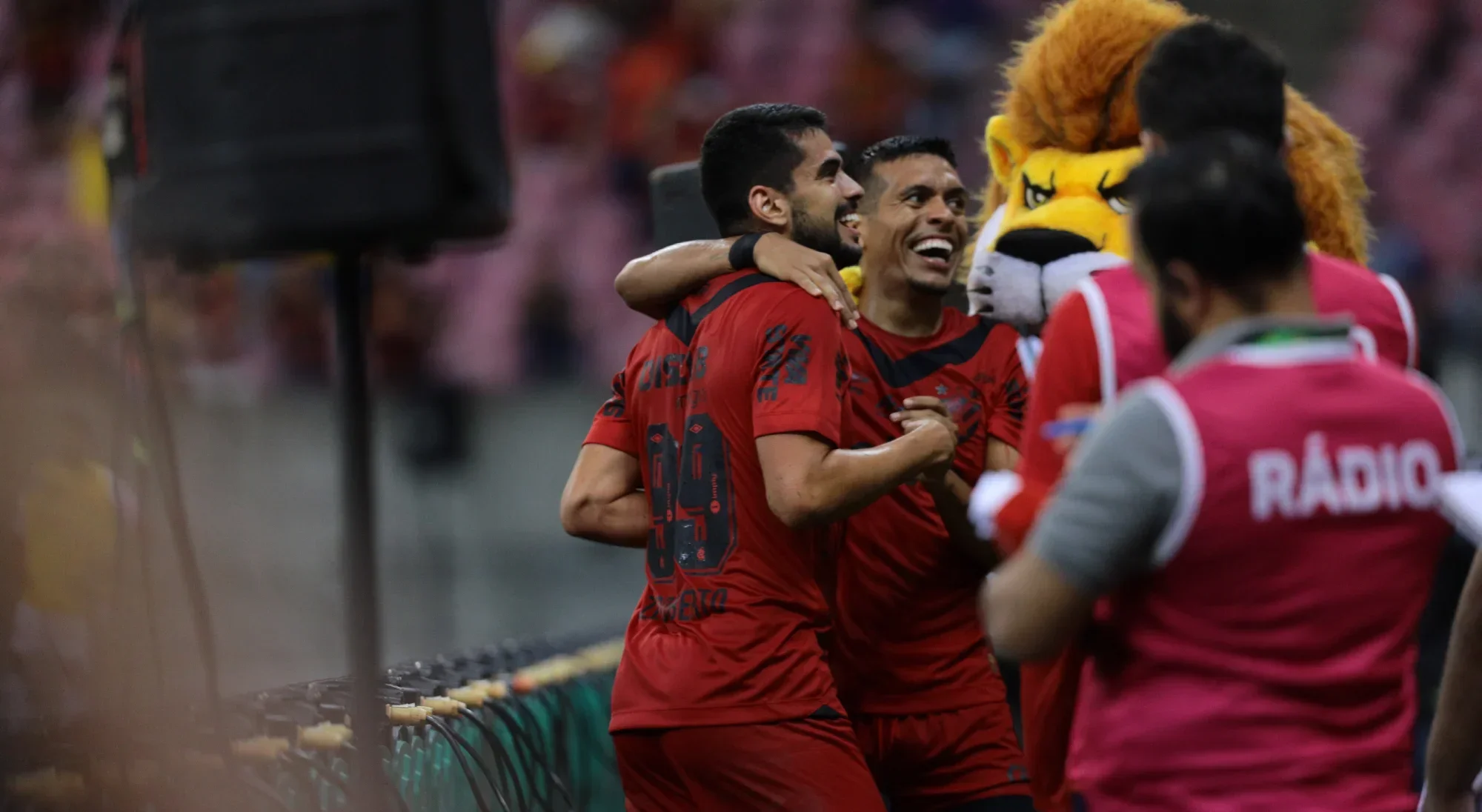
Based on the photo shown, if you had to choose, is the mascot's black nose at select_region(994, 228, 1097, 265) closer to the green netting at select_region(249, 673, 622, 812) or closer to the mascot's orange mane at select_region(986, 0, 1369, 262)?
the mascot's orange mane at select_region(986, 0, 1369, 262)

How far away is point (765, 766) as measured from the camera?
3029mm

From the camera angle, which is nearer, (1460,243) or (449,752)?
(449,752)

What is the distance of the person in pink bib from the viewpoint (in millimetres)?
1971

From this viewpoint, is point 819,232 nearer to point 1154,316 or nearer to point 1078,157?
point 1078,157

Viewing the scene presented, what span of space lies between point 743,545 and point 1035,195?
101cm

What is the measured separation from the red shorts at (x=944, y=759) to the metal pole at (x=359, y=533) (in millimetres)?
1309

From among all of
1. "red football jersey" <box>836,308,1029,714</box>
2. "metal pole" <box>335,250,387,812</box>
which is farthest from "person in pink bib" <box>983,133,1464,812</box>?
"red football jersey" <box>836,308,1029,714</box>

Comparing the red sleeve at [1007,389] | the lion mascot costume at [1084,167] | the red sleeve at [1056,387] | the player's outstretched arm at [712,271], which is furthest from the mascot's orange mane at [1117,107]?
the red sleeve at [1056,387]

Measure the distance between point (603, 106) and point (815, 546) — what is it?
7315 mm

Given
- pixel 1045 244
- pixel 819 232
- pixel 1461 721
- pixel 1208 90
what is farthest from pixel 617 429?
pixel 1461 721

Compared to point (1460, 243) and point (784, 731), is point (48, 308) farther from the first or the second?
point (1460, 243)

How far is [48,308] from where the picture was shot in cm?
313

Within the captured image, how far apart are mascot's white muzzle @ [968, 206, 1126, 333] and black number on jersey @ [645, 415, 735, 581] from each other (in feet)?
2.35

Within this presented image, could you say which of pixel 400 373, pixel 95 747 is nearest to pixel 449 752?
pixel 95 747
